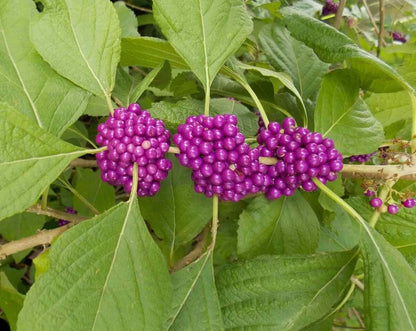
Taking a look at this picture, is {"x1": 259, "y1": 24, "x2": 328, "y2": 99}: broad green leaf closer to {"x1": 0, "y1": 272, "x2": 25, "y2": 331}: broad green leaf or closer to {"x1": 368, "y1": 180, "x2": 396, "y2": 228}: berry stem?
{"x1": 368, "y1": 180, "x2": 396, "y2": 228}: berry stem

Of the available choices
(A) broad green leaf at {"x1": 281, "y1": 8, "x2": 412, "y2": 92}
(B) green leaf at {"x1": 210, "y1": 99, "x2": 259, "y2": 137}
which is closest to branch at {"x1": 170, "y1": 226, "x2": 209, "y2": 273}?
(B) green leaf at {"x1": 210, "y1": 99, "x2": 259, "y2": 137}

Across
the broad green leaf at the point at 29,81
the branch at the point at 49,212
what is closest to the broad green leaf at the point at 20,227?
the branch at the point at 49,212

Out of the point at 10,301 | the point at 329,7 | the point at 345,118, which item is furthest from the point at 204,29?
the point at 329,7

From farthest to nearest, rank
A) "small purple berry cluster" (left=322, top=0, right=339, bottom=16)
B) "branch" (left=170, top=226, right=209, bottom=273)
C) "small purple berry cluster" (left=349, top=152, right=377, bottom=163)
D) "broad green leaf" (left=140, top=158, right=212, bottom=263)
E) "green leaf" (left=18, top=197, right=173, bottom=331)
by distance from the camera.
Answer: "small purple berry cluster" (left=322, top=0, right=339, bottom=16), "small purple berry cluster" (left=349, top=152, right=377, bottom=163), "branch" (left=170, top=226, right=209, bottom=273), "broad green leaf" (left=140, top=158, right=212, bottom=263), "green leaf" (left=18, top=197, right=173, bottom=331)

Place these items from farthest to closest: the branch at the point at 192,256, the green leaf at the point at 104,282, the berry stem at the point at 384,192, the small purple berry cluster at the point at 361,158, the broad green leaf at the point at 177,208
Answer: the small purple berry cluster at the point at 361,158, the branch at the point at 192,256, the broad green leaf at the point at 177,208, the berry stem at the point at 384,192, the green leaf at the point at 104,282

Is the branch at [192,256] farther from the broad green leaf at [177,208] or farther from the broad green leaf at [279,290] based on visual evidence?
the broad green leaf at [279,290]

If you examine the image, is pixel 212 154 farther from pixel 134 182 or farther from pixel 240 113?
pixel 240 113
